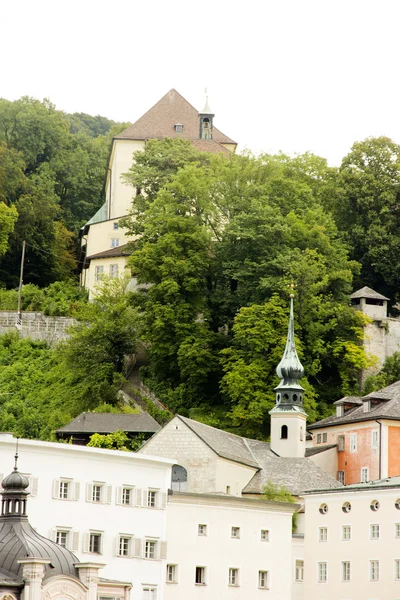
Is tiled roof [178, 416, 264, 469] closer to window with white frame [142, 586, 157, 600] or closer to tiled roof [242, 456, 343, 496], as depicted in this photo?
tiled roof [242, 456, 343, 496]

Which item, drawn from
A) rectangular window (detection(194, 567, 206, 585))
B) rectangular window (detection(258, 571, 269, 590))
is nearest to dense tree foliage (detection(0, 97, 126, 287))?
rectangular window (detection(258, 571, 269, 590))

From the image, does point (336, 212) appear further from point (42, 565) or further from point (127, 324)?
point (42, 565)

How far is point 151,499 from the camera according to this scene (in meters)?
78.6

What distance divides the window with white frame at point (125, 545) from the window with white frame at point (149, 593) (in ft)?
5.47

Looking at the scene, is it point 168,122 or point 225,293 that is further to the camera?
point 168,122

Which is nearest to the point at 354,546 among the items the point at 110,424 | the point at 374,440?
the point at 374,440

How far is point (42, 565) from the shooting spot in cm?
6041

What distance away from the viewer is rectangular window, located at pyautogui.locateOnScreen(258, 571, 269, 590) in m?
81.1

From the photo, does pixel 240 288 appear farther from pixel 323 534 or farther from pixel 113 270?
pixel 323 534

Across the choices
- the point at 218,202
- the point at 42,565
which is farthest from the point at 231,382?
the point at 42,565

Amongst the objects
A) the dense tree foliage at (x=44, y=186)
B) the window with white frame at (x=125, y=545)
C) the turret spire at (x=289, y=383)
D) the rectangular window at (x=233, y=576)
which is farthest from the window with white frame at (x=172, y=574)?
the dense tree foliage at (x=44, y=186)

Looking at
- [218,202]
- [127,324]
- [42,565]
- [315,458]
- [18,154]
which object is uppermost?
[18,154]

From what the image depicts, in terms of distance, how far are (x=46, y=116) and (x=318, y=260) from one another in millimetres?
39913

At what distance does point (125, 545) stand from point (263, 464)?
58.7 feet
